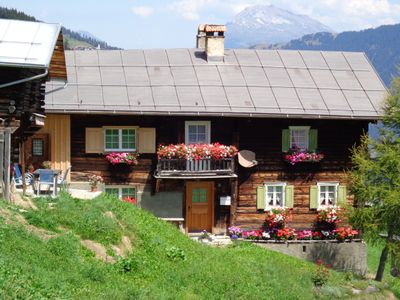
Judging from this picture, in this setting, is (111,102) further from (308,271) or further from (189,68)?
(308,271)

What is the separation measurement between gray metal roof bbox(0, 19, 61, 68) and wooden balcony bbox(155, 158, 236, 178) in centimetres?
901

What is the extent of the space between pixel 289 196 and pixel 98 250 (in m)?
13.5

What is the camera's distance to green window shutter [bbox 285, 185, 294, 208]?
90.8 feet

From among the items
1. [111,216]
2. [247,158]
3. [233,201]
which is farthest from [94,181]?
[111,216]

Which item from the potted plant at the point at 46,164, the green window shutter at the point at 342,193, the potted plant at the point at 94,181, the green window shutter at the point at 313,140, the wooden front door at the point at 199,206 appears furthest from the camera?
the green window shutter at the point at 342,193

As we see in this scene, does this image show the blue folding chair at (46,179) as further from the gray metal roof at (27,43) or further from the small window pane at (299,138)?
the small window pane at (299,138)

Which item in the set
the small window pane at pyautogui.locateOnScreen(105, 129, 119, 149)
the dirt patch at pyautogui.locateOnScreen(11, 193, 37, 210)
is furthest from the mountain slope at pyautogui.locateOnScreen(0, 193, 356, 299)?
the small window pane at pyautogui.locateOnScreen(105, 129, 119, 149)

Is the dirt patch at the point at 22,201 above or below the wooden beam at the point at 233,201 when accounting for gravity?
above

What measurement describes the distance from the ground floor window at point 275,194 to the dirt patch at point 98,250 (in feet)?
42.2

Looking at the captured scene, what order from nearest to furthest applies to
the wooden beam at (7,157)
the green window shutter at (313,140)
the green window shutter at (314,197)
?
the wooden beam at (7,157) < the green window shutter at (313,140) < the green window shutter at (314,197)

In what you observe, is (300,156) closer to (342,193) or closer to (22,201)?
(342,193)

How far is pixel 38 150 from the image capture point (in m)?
26.2

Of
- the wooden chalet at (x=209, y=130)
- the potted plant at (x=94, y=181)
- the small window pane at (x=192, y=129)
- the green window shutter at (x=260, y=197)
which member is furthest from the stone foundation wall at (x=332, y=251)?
the potted plant at (x=94, y=181)

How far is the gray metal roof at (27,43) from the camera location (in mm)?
17109
